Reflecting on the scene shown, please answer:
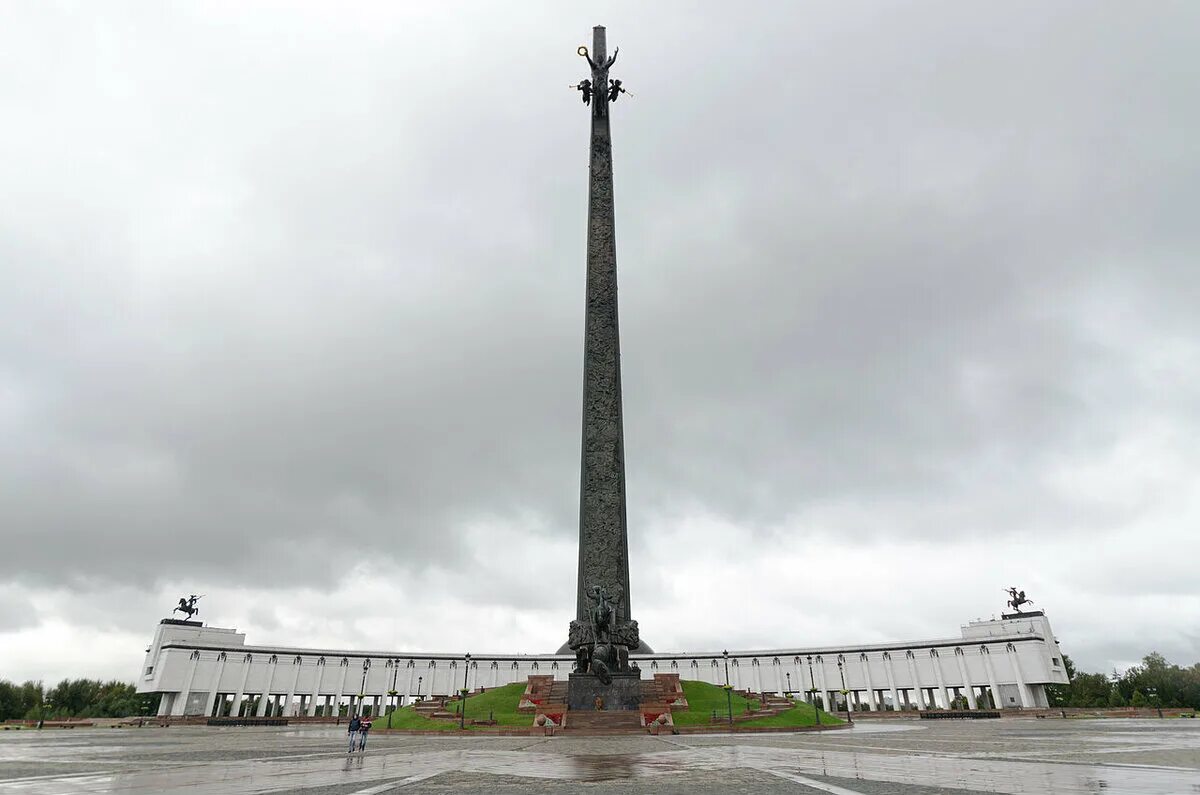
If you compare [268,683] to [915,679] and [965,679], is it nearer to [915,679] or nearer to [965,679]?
[915,679]

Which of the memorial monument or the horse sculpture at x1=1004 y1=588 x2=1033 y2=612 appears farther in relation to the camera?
the horse sculpture at x1=1004 y1=588 x2=1033 y2=612

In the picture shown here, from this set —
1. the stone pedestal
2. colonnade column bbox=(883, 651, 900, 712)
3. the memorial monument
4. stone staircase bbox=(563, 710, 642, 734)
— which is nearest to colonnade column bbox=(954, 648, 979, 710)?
colonnade column bbox=(883, 651, 900, 712)

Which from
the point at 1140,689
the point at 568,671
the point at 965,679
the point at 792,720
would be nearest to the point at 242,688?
the point at 568,671

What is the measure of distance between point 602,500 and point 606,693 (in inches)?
379

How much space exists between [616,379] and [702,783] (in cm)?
2881

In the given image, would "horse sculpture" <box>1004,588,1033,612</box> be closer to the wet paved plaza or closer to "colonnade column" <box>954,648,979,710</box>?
"colonnade column" <box>954,648,979,710</box>

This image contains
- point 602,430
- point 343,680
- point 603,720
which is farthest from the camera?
point 343,680

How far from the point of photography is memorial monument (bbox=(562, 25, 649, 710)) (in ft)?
89.8

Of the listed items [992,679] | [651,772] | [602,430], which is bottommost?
[651,772]

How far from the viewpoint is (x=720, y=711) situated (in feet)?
92.0

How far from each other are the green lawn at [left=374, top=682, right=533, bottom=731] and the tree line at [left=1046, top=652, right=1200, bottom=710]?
184 feet

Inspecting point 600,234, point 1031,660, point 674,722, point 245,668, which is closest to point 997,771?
point 674,722

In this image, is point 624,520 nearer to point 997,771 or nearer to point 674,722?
point 674,722

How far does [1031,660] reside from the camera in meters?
61.7
